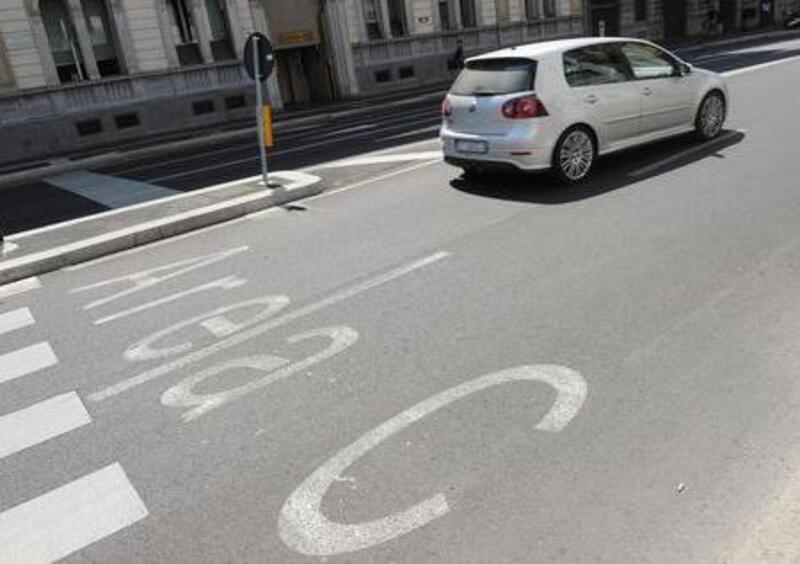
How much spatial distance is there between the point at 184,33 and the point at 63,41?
3.93 m

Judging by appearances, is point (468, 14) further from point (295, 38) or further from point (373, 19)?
point (295, 38)

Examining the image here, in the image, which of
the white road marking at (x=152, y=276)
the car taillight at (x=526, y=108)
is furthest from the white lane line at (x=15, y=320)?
the car taillight at (x=526, y=108)

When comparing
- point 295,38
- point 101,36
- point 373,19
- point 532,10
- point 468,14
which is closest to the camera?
point 101,36

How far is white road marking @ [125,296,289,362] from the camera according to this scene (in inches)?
222

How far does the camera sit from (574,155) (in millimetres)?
9344

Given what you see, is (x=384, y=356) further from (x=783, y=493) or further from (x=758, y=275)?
(x=758, y=275)

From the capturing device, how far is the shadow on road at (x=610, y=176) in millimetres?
9041

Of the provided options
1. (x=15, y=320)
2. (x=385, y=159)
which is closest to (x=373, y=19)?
(x=385, y=159)

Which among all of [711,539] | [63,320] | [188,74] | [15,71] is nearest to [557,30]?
[188,74]

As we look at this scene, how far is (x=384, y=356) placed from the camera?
202 inches

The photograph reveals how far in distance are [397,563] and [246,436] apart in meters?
1.42

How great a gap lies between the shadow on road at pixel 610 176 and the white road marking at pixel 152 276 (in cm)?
321

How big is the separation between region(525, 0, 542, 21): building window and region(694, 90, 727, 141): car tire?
88.7ft

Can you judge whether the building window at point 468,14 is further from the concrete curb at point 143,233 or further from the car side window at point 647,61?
the concrete curb at point 143,233
